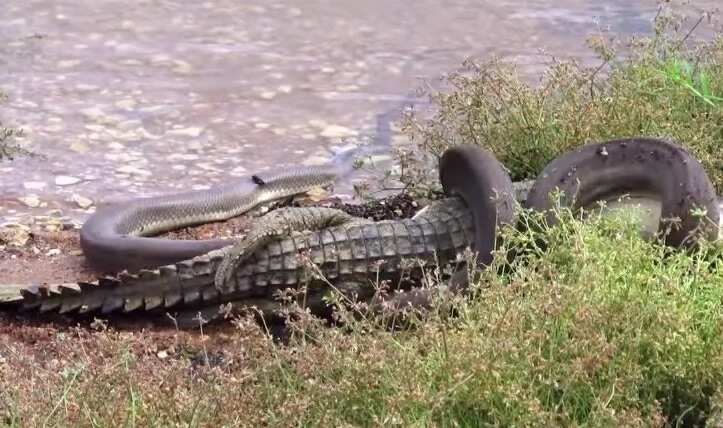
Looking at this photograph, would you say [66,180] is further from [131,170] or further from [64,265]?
[64,265]

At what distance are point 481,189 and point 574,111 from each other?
0.90 meters

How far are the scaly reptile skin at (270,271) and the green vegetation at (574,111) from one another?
3.27 feet

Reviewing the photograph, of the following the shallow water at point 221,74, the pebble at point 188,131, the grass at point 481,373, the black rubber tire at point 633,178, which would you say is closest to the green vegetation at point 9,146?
the shallow water at point 221,74

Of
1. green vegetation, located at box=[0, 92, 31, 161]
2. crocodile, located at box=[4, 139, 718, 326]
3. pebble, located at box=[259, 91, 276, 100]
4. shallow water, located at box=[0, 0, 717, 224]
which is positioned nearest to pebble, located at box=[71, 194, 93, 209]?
shallow water, located at box=[0, 0, 717, 224]

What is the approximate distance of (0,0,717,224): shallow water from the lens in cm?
746

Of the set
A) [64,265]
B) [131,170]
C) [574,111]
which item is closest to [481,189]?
[574,111]

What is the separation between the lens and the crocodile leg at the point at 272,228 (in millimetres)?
4680

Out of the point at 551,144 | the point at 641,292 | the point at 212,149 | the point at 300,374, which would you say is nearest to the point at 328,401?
the point at 300,374

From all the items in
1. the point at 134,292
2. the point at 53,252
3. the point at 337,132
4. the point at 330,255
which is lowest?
the point at 337,132

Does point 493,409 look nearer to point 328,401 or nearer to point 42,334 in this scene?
point 328,401

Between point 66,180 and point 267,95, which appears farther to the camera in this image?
A: point 267,95

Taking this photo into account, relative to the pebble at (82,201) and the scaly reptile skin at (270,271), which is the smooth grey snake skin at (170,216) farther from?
the scaly reptile skin at (270,271)

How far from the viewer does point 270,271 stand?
4.73 meters

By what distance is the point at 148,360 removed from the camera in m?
3.93
